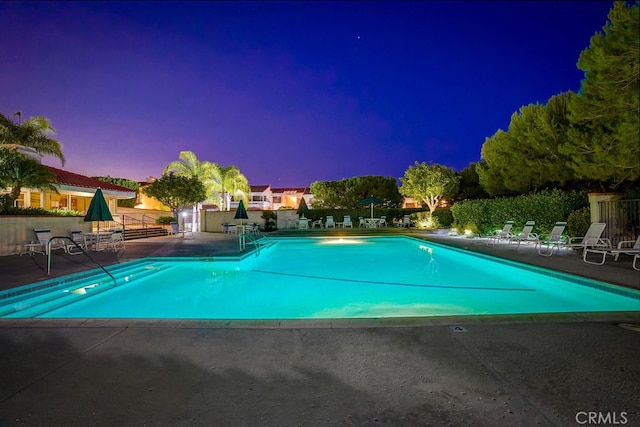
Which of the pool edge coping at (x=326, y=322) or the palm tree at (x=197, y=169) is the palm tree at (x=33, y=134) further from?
the pool edge coping at (x=326, y=322)

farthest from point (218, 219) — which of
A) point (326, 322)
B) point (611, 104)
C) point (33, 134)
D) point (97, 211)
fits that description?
point (326, 322)

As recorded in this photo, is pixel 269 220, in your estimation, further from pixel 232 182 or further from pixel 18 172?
pixel 18 172

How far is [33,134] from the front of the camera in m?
15.0

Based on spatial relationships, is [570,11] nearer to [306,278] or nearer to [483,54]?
[483,54]

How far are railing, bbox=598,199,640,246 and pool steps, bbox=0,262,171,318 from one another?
12479 mm

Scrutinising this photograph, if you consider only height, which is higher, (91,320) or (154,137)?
(154,137)

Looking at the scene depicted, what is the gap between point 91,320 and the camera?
375 centimetres

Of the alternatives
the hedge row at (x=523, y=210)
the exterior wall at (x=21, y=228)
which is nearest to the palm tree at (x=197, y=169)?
the exterior wall at (x=21, y=228)

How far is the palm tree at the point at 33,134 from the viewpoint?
1438cm

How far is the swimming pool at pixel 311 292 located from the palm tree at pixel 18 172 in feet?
18.4

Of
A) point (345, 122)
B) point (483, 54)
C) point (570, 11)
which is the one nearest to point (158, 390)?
point (570, 11)

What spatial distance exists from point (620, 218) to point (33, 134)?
71.1 feet

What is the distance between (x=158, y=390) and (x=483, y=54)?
4054 centimetres

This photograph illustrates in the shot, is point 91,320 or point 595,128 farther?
point 595,128
